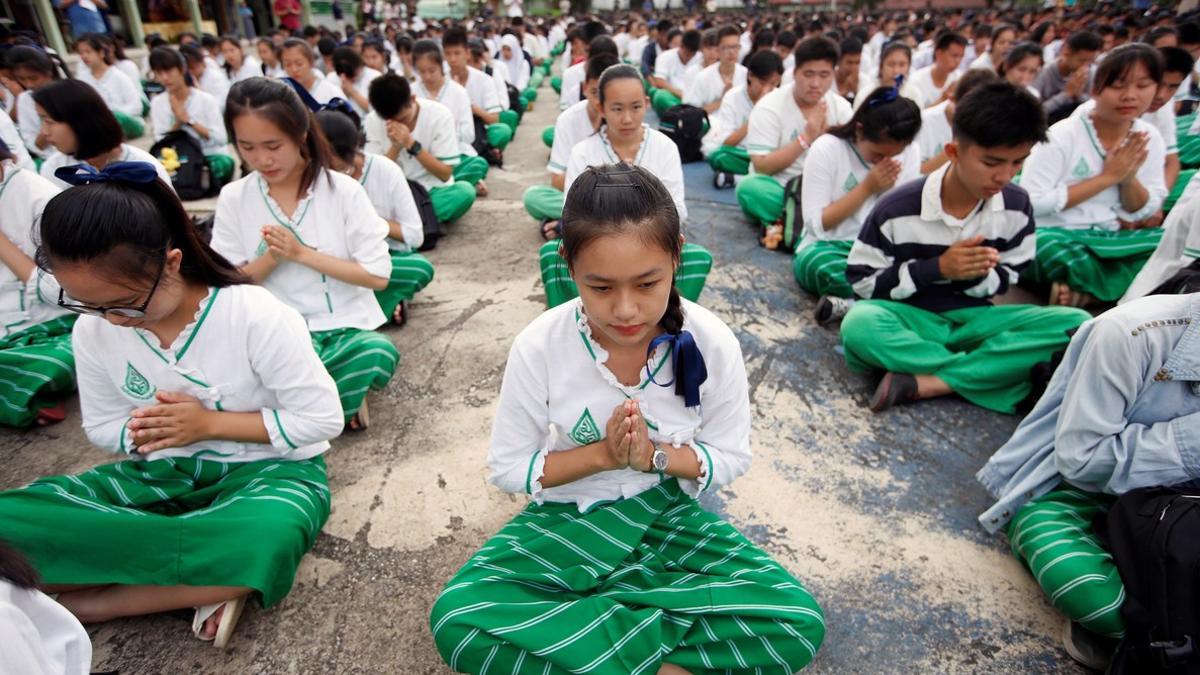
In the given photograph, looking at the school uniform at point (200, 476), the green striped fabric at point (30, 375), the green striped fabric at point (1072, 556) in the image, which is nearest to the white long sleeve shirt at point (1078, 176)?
the green striped fabric at point (1072, 556)

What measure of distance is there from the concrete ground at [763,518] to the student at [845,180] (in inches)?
10.9

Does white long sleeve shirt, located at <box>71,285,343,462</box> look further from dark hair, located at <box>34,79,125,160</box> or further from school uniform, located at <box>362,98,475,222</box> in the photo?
school uniform, located at <box>362,98,475,222</box>

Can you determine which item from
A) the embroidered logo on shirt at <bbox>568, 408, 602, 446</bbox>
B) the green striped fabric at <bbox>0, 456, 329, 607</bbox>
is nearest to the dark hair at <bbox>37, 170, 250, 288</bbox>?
the green striped fabric at <bbox>0, 456, 329, 607</bbox>

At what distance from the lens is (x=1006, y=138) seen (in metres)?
2.36

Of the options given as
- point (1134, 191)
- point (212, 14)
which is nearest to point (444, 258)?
point (1134, 191)

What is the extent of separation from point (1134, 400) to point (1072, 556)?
0.47 metres

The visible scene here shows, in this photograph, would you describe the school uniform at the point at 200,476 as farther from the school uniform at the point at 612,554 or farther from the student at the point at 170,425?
the school uniform at the point at 612,554

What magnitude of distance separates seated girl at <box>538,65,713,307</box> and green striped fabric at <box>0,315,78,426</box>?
2.12 meters

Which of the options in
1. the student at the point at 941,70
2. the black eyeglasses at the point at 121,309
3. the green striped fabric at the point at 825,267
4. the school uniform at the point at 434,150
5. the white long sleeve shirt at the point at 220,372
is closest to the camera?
the black eyeglasses at the point at 121,309

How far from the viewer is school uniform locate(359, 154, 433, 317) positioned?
131 inches

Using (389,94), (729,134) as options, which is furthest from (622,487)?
(729,134)

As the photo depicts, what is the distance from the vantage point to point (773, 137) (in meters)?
4.57

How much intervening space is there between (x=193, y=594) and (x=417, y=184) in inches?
128

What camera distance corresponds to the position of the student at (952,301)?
2.66 meters
